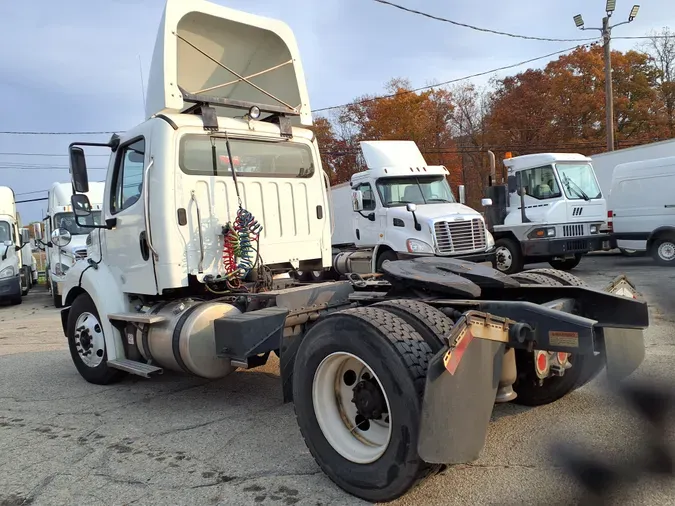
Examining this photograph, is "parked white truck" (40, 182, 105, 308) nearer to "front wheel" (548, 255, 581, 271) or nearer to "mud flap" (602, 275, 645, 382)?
"mud flap" (602, 275, 645, 382)

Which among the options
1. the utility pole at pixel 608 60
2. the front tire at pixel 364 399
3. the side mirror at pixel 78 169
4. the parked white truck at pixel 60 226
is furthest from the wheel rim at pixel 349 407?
the utility pole at pixel 608 60

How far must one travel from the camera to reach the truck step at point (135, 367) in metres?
4.88

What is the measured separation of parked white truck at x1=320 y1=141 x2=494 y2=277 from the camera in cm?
1155

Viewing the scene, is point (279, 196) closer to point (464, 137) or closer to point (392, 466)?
point (392, 466)

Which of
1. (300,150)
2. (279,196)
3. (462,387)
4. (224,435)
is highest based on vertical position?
(300,150)

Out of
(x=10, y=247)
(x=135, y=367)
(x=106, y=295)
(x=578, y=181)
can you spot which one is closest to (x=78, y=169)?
(x=106, y=295)

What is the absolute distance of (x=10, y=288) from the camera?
1515 cm

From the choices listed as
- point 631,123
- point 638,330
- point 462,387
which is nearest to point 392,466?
point 462,387

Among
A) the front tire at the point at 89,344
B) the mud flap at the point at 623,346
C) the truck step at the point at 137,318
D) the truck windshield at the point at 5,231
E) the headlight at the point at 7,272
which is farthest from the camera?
the truck windshield at the point at 5,231

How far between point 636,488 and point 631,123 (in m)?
36.4

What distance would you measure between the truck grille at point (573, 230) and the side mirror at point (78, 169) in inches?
451

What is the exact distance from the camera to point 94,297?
5.67 meters

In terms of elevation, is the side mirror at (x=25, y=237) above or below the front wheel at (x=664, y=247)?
above

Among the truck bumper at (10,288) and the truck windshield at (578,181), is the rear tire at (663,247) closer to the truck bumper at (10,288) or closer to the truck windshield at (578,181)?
the truck windshield at (578,181)
